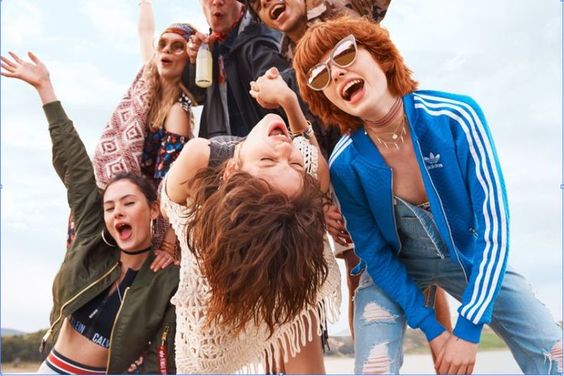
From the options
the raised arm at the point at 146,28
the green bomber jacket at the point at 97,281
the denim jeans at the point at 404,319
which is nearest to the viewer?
the denim jeans at the point at 404,319

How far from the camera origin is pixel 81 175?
9.64 feet

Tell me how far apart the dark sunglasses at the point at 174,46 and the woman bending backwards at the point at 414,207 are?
3.40 feet

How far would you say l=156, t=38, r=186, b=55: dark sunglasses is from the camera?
302 centimetres

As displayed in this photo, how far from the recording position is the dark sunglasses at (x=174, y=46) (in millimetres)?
3021

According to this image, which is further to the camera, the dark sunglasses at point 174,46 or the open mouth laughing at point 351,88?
the dark sunglasses at point 174,46

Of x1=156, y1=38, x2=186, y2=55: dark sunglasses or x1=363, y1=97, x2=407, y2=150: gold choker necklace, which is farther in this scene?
x1=156, y1=38, x2=186, y2=55: dark sunglasses

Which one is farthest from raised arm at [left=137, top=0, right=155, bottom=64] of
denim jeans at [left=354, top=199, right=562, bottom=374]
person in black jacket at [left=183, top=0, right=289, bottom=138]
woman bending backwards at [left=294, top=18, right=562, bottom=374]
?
denim jeans at [left=354, top=199, right=562, bottom=374]

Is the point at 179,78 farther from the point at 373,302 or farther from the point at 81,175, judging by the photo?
the point at 373,302

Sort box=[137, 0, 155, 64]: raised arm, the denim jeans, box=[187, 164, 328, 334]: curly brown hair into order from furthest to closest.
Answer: box=[137, 0, 155, 64]: raised arm < the denim jeans < box=[187, 164, 328, 334]: curly brown hair

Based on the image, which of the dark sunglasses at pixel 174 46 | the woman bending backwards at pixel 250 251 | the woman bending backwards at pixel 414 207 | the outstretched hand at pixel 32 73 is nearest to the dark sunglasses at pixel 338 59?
the woman bending backwards at pixel 414 207

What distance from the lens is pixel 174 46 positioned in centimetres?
303

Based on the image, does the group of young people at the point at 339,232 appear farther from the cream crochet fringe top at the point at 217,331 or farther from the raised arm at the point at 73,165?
the raised arm at the point at 73,165

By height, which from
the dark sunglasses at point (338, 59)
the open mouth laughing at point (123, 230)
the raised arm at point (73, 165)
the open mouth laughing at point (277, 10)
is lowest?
the open mouth laughing at point (123, 230)

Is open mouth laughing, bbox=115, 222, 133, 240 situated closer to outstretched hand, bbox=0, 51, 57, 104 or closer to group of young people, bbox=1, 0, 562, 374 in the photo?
group of young people, bbox=1, 0, 562, 374
